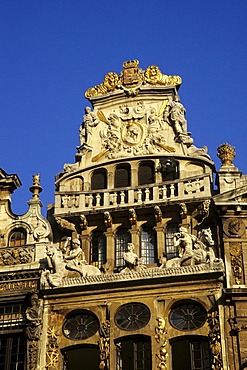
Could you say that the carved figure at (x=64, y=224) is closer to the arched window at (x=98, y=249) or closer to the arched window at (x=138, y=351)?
the arched window at (x=98, y=249)

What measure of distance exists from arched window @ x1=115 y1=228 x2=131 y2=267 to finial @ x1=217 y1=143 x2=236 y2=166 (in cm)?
435

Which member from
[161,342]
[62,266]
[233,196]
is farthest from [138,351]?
[233,196]

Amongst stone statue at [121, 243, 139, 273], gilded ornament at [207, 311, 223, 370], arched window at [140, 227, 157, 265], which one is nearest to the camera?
gilded ornament at [207, 311, 223, 370]

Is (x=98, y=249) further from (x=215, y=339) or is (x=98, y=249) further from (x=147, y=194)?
(x=215, y=339)

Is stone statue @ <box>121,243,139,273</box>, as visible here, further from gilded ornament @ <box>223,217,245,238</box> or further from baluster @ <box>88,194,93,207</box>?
gilded ornament @ <box>223,217,245,238</box>

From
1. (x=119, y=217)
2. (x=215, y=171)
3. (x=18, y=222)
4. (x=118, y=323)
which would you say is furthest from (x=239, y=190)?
(x=18, y=222)

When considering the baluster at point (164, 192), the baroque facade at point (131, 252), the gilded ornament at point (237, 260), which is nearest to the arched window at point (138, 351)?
the baroque facade at point (131, 252)

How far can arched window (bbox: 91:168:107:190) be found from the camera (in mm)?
29672

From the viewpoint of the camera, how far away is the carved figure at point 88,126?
3061 centimetres

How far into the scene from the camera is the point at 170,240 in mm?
27906

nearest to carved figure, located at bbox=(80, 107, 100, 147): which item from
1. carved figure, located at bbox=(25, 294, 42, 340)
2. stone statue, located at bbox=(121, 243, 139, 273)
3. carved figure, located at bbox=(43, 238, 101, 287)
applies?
carved figure, located at bbox=(43, 238, 101, 287)

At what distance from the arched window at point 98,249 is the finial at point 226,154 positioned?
5178 mm

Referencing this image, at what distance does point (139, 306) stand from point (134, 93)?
30.1ft

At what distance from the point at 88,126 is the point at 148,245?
224 inches
